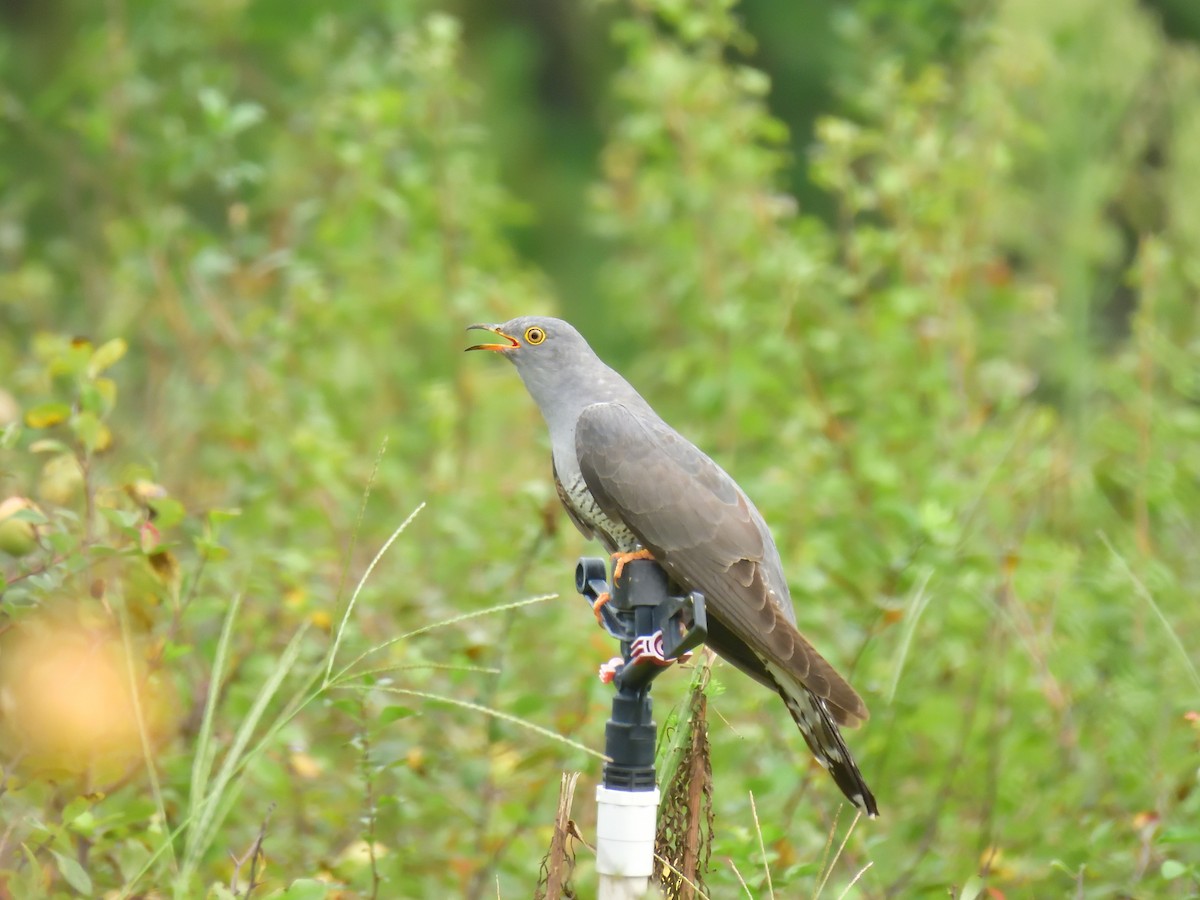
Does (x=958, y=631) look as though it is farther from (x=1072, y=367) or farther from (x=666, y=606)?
(x=666, y=606)

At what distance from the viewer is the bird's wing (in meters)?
2.33

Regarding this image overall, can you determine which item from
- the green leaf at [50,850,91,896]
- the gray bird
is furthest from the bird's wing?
the green leaf at [50,850,91,896]

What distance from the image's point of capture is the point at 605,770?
1.90 meters

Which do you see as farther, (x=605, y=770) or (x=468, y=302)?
(x=468, y=302)

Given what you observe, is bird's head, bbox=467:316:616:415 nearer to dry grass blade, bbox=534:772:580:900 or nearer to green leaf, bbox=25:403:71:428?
green leaf, bbox=25:403:71:428

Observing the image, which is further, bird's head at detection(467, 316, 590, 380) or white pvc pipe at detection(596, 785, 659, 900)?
bird's head at detection(467, 316, 590, 380)

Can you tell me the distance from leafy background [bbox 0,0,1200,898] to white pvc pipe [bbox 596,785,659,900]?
35 cm

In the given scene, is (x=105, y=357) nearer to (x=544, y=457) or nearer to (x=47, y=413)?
(x=47, y=413)

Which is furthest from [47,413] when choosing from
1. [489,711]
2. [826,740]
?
[826,740]

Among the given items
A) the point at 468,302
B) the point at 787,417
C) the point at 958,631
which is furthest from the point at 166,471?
the point at 958,631

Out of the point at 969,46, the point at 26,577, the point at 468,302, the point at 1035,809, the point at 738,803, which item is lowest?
the point at 1035,809

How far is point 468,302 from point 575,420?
1.86m

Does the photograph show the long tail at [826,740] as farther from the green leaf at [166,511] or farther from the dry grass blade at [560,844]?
the green leaf at [166,511]

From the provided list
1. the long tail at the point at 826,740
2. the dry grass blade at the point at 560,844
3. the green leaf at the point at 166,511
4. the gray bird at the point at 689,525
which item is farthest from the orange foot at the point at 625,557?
the green leaf at the point at 166,511
